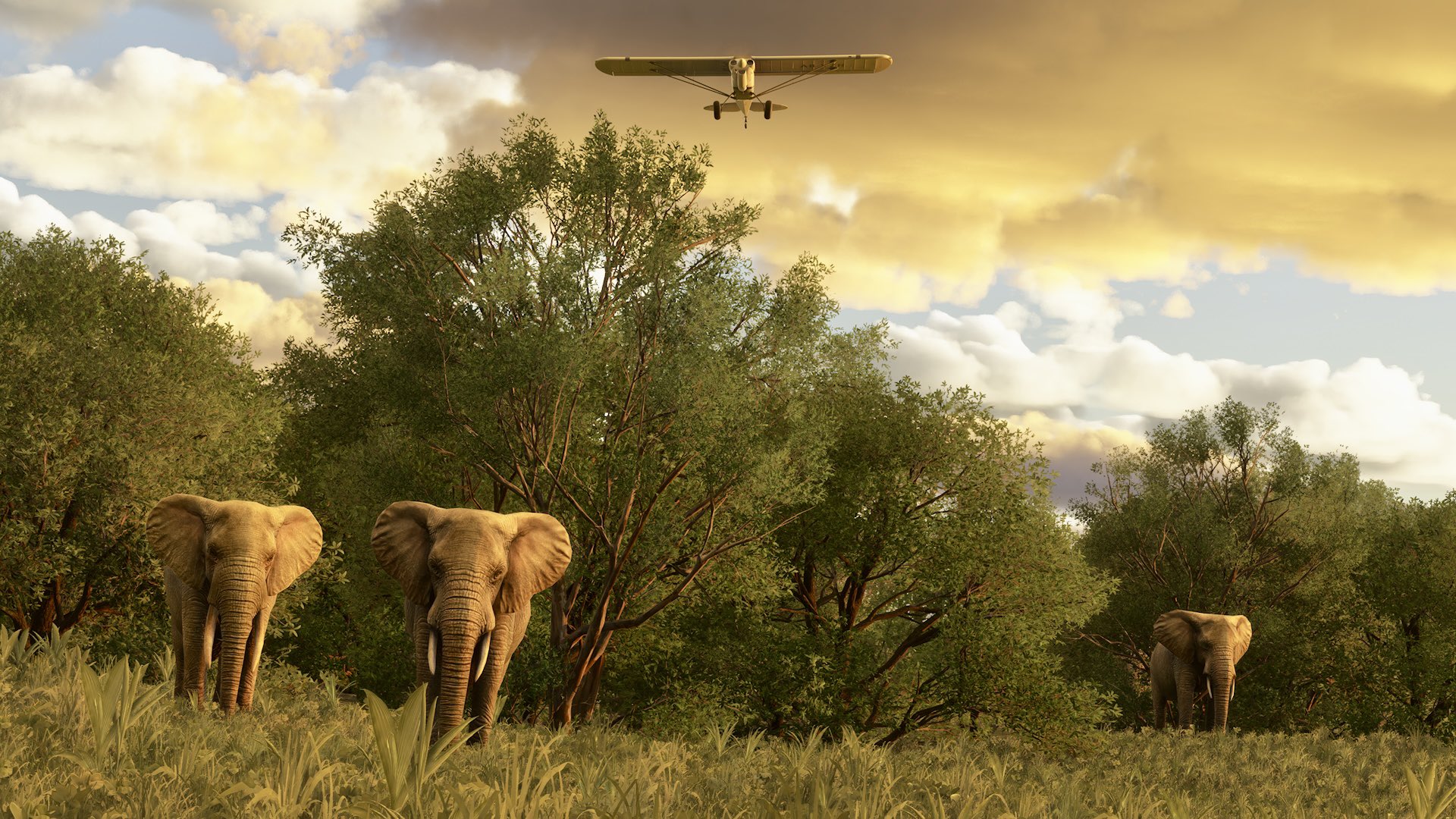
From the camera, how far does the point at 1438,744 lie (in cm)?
2606

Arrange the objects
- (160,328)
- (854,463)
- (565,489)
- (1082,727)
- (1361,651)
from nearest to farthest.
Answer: (1082,727)
(565,489)
(854,463)
(160,328)
(1361,651)

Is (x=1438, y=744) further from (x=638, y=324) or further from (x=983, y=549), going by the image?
(x=638, y=324)

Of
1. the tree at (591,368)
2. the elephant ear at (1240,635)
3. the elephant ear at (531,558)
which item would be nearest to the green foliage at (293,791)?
the elephant ear at (531,558)

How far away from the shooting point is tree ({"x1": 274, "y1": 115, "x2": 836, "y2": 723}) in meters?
24.0

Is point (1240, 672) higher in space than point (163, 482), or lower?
lower

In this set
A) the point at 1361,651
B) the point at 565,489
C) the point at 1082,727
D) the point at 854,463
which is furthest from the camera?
the point at 1361,651

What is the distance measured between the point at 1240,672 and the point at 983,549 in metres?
24.2

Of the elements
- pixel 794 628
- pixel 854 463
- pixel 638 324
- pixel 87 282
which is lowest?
pixel 794 628

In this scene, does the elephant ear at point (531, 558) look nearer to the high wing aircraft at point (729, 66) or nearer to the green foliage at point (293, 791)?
the green foliage at point (293, 791)

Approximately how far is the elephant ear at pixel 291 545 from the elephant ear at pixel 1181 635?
25863mm

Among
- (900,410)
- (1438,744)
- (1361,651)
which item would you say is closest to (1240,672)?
(1361,651)

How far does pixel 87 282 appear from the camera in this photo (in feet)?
101

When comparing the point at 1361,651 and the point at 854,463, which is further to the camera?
the point at 1361,651

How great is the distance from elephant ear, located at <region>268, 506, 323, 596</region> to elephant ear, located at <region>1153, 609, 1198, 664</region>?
2586 cm
